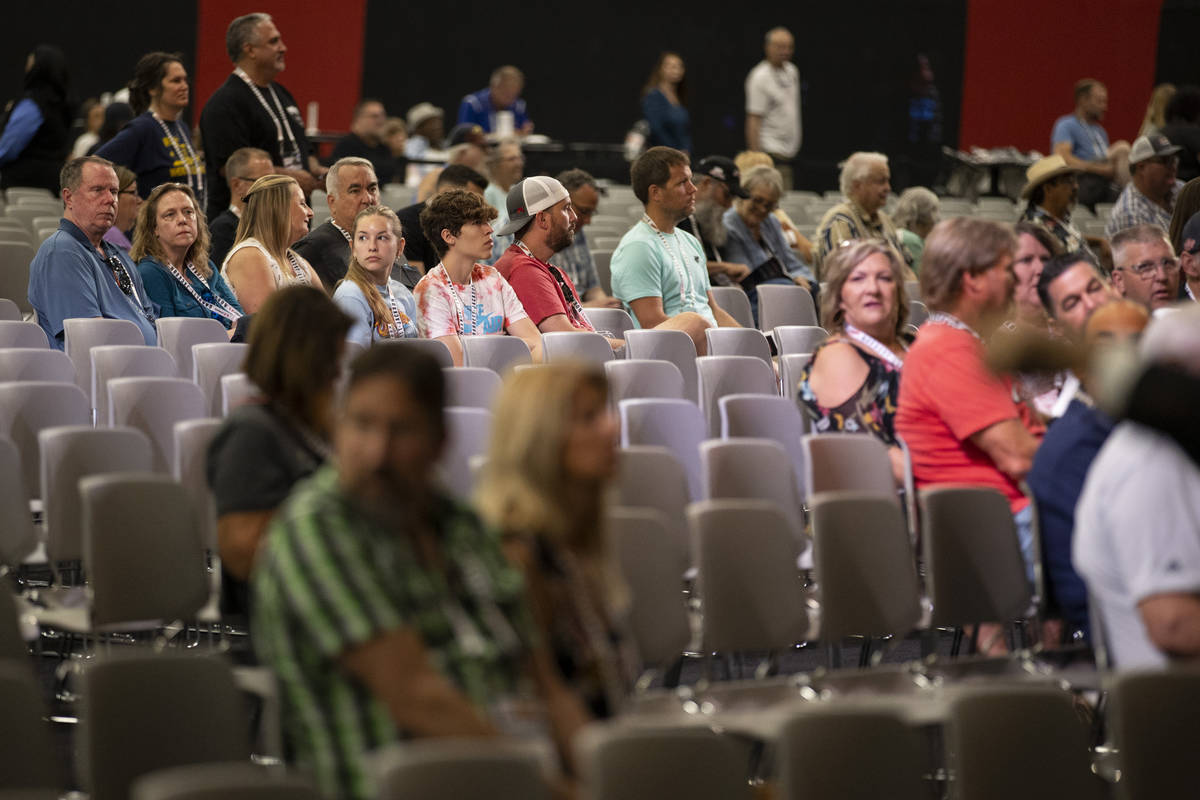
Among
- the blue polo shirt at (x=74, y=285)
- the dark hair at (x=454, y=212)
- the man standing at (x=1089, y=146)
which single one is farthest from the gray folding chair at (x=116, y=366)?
the man standing at (x=1089, y=146)

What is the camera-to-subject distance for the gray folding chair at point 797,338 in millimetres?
5879

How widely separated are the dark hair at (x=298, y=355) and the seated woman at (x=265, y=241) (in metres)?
2.50

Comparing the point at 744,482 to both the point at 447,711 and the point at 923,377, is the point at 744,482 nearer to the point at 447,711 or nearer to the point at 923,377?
the point at 923,377

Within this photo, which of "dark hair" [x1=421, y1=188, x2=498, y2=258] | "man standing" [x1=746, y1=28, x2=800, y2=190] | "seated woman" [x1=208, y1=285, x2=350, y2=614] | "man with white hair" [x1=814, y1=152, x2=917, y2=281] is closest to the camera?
"seated woman" [x1=208, y1=285, x2=350, y2=614]

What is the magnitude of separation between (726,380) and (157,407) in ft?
6.04

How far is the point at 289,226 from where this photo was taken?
18.1 feet

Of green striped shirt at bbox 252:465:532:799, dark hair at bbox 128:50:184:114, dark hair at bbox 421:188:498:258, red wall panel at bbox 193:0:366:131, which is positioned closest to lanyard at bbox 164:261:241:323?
dark hair at bbox 421:188:498:258

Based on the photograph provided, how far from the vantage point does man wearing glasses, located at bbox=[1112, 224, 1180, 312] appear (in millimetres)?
5258

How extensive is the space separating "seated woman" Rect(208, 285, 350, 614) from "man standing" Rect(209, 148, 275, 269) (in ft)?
11.5

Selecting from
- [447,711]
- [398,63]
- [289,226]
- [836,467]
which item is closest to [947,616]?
[836,467]

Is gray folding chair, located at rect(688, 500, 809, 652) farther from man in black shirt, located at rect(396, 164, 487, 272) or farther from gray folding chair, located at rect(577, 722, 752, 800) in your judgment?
man in black shirt, located at rect(396, 164, 487, 272)

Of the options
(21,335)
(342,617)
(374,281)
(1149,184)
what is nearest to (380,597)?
(342,617)

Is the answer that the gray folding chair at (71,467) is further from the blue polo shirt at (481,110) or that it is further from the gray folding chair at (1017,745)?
the blue polo shirt at (481,110)

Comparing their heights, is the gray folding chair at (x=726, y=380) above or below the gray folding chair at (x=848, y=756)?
above
